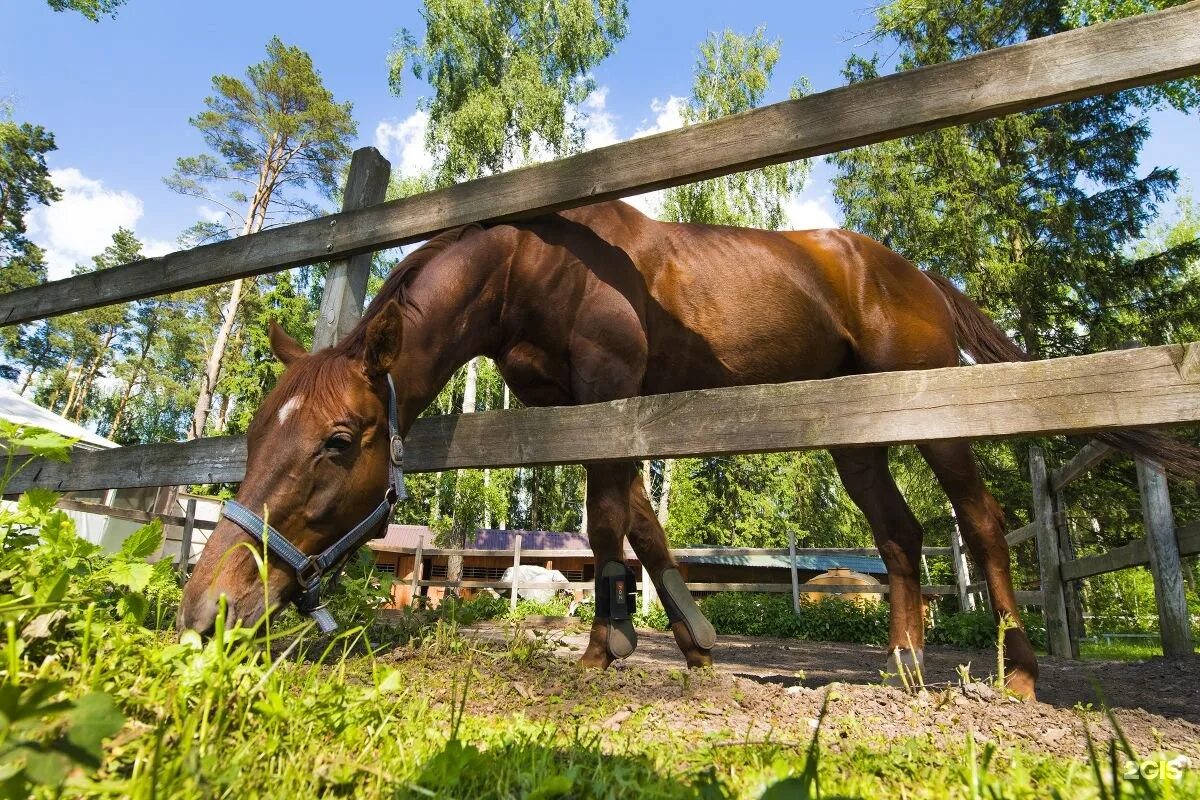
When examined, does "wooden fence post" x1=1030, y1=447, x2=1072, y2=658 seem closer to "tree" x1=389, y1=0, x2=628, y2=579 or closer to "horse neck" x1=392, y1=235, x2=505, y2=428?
"horse neck" x1=392, y1=235, x2=505, y2=428

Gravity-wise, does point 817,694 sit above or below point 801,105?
below

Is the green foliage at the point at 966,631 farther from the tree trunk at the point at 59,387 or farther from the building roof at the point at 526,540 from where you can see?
the tree trunk at the point at 59,387

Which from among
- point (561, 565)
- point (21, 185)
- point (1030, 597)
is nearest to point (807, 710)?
point (1030, 597)

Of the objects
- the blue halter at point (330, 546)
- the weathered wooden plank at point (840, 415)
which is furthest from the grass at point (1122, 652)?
the blue halter at point (330, 546)

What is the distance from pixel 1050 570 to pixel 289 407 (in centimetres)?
749

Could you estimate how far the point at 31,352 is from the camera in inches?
1618

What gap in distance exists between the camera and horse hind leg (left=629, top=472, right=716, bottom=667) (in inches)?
110

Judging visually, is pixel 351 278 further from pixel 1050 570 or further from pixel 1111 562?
pixel 1050 570

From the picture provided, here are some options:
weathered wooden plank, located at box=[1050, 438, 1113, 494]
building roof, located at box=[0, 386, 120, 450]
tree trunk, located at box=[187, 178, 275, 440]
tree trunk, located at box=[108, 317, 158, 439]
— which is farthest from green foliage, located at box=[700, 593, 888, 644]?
tree trunk, located at box=[108, 317, 158, 439]

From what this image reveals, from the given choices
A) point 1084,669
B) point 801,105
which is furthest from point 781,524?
point 801,105

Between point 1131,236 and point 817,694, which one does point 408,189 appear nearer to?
point 1131,236

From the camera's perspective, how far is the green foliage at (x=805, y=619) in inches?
440

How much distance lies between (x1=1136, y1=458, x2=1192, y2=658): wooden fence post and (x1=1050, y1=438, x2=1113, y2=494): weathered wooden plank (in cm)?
34

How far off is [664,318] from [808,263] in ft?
3.32
